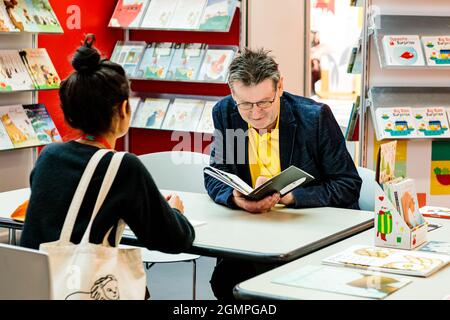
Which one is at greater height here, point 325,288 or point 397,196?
point 397,196

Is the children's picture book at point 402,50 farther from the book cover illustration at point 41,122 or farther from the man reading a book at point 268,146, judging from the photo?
the book cover illustration at point 41,122

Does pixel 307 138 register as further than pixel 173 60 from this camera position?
No

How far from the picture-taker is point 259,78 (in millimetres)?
3283

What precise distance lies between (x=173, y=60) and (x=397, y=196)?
156 inches

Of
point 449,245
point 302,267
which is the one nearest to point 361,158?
point 449,245

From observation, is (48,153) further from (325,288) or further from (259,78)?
(259,78)

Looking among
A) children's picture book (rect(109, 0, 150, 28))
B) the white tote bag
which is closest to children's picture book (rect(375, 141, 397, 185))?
the white tote bag

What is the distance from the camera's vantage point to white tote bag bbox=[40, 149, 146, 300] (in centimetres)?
210

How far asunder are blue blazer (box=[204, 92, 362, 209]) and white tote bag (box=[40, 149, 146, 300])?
3.53ft

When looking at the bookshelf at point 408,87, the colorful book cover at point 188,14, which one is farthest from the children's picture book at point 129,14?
the bookshelf at point 408,87

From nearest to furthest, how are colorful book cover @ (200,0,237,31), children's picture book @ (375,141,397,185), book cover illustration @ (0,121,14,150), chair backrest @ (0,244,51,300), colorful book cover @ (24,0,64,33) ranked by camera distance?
chair backrest @ (0,244,51,300) → children's picture book @ (375,141,397,185) → book cover illustration @ (0,121,14,150) → colorful book cover @ (24,0,64,33) → colorful book cover @ (200,0,237,31)

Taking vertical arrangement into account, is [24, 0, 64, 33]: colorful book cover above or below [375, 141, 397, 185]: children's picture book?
above

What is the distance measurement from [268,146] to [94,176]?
1385mm

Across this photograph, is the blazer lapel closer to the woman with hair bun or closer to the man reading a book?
the man reading a book
